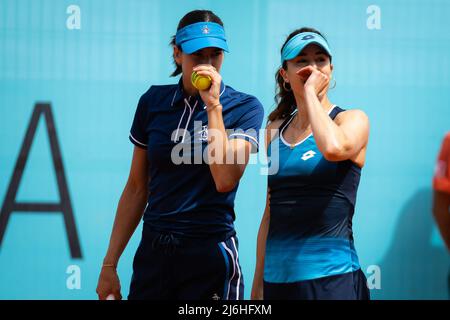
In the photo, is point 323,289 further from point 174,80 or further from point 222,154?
point 174,80

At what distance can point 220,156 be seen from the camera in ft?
6.83

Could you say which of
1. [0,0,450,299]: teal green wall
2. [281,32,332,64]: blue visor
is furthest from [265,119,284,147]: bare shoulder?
[0,0,450,299]: teal green wall

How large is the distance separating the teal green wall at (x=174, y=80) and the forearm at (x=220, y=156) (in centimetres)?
98

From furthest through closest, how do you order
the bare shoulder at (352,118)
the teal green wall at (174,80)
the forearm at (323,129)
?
the teal green wall at (174,80) < the bare shoulder at (352,118) < the forearm at (323,129)

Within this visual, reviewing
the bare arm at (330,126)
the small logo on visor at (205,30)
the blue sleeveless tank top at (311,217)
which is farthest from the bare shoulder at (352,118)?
the small logo on visor at (205,30)

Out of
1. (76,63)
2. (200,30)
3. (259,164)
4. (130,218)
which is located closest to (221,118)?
(200,30)

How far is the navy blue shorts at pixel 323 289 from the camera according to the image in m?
2.00

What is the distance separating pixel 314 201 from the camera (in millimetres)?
2025

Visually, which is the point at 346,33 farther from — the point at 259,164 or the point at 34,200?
the point at 34,200

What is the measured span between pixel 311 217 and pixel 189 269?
40 cm

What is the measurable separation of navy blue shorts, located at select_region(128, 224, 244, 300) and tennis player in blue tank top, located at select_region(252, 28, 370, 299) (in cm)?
12

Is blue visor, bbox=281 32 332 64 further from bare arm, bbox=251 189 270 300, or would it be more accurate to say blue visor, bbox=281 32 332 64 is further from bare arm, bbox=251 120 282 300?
bare arm, bbox=251 189 270 300

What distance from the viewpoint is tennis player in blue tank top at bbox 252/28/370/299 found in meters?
2.01

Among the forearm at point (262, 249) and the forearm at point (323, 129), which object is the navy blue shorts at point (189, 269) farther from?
the forearm at point (323, 129)
